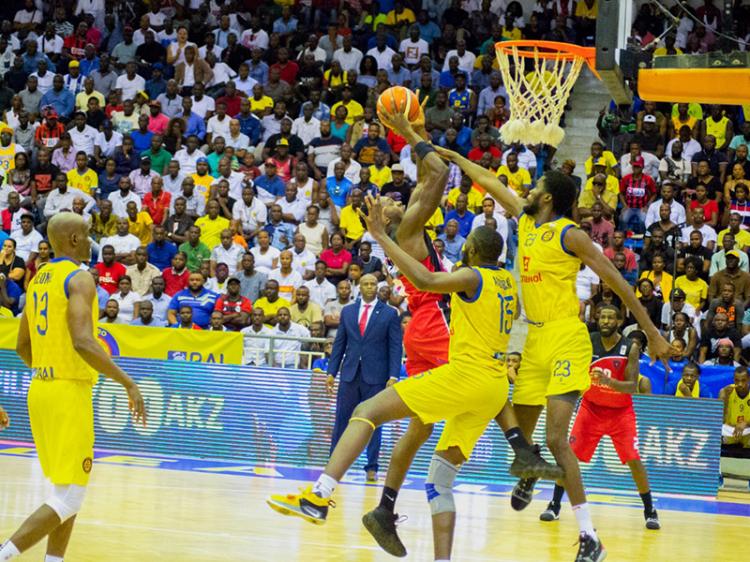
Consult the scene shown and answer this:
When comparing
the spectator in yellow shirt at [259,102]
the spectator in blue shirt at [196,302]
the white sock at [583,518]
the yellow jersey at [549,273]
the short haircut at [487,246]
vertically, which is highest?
the spectator in yellow shirt at [259,102]

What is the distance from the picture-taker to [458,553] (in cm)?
927

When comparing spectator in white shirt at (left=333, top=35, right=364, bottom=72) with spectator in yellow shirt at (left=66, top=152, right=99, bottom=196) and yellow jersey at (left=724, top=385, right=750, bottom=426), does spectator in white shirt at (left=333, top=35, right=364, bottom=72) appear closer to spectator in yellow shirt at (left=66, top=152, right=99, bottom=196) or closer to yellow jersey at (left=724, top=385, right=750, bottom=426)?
spectator in yellow shirt at (left=66, top=152, right=99, bottom=196)

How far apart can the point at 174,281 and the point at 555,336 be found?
458 inches

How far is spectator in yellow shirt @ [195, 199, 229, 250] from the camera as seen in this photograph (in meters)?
20.4

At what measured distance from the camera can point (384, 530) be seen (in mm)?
7777

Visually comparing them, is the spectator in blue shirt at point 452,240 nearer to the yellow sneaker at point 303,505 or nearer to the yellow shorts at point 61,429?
the yellow sneaker at point 303,505

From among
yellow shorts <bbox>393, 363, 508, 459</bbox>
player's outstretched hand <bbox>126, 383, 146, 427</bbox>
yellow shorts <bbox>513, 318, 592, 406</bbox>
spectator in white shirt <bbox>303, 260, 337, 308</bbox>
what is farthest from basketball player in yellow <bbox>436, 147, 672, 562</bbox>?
spectator in white shirt <bbox>303, 260, 337, 308</bbox>

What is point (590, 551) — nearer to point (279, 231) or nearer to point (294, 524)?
point (294, 524)

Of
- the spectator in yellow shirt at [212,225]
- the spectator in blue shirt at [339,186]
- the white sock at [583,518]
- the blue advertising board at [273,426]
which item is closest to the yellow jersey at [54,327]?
the white sock at [583,518]

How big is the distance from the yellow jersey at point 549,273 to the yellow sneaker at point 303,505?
7.07 ft

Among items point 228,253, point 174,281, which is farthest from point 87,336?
point 228,253

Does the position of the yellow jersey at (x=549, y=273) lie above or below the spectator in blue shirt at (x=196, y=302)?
above

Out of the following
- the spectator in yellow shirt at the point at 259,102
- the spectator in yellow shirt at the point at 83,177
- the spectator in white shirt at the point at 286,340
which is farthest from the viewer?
the spectator in yellow shirt at the point at 259,102

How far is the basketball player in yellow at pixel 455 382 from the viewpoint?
7.52 metres
